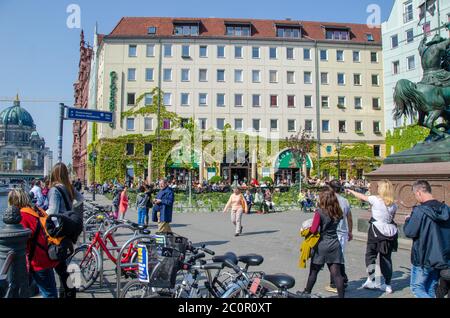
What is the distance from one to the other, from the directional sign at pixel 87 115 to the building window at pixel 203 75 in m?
37.7

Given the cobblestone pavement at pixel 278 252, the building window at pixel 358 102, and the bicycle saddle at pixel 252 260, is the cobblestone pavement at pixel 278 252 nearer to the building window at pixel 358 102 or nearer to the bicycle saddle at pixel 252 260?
the bicycle saddle at pixel 252 260

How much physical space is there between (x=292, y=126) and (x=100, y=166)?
1020 inches

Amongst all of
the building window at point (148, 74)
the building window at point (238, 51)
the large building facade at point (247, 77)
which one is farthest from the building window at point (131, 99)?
the building window at point (238, 51)

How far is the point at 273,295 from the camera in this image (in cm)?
385

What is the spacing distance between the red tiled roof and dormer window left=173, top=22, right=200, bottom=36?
2.04 feet

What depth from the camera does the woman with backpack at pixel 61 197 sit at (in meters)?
5.53

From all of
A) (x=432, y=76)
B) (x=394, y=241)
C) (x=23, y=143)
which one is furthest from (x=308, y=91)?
(x=23, y=143)

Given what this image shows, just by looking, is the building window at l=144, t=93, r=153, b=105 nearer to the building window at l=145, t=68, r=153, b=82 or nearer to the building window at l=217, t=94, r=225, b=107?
the building window at l=145, t=68, r=153, b=82

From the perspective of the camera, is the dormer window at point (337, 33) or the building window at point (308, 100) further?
the dormer window at point (337, 33)

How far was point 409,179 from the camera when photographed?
11.3 m

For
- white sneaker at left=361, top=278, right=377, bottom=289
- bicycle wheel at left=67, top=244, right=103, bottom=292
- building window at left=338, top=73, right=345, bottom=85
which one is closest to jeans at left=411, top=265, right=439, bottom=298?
white sneaker at left=361, top=278, right=377, bottom=289

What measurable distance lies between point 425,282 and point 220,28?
173 feet

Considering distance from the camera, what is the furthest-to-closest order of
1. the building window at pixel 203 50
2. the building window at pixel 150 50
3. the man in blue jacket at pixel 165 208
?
1. the building window at pixel 203 50
2. the building window at pixel 150 50
3. the man in blue jacket at pixel 165 208

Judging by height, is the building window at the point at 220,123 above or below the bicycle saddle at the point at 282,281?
above
